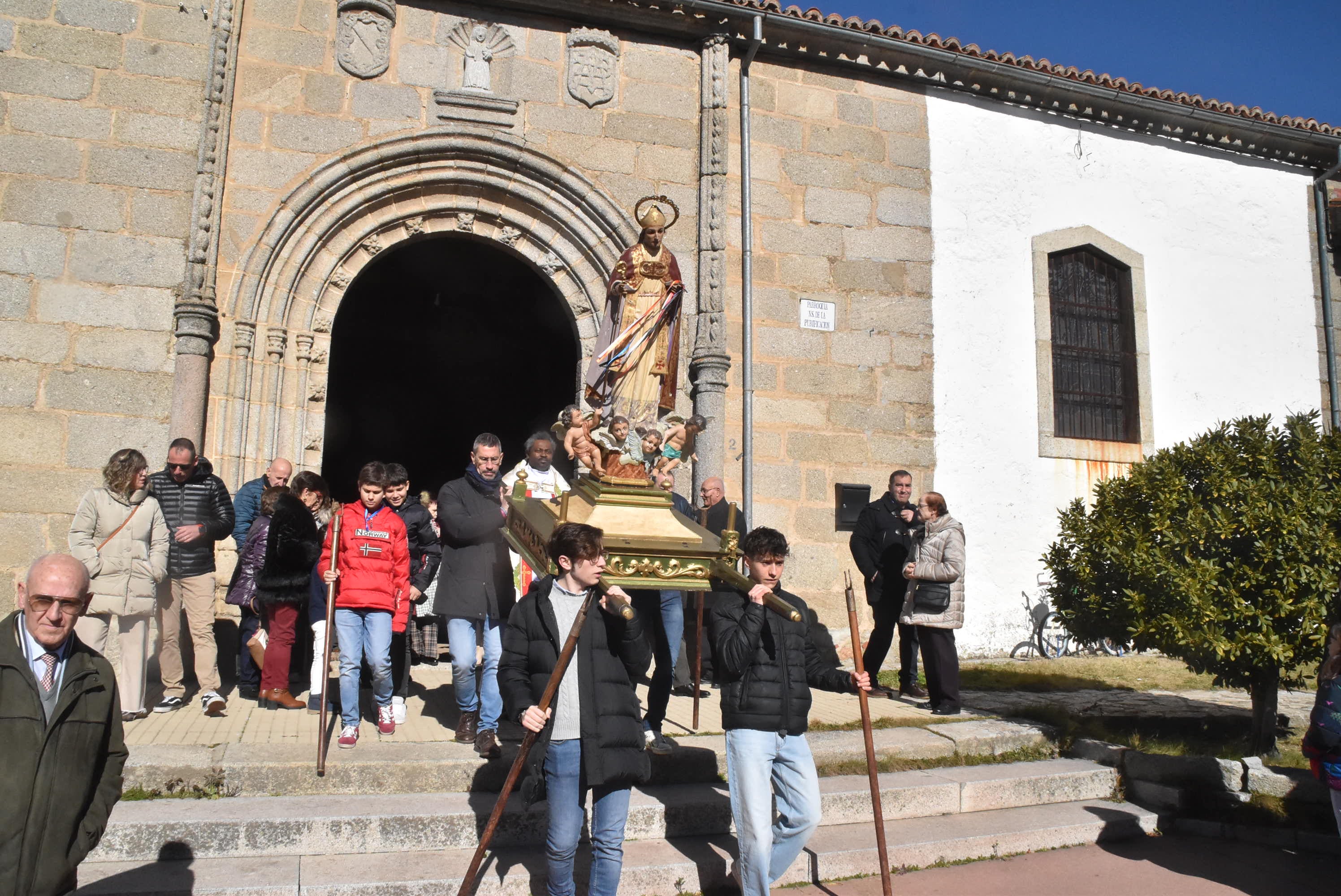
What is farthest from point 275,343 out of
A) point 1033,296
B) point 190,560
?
point 1033,296

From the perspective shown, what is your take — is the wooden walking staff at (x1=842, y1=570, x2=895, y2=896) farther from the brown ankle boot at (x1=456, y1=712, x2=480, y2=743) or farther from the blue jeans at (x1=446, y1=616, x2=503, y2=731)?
the brown ankle boot at (x1=456, y1=712, x2=480, y2=743)

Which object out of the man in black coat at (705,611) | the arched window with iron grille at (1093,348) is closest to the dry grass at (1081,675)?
the man in black coat at (705,611)

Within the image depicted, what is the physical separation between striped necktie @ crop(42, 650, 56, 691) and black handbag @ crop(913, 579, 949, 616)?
5.48 m

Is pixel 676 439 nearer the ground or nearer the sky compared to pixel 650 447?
nearer the sky

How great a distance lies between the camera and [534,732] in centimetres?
358

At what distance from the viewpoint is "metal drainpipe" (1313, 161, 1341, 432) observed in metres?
11.6

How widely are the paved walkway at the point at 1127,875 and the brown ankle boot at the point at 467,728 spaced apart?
190 centimetres

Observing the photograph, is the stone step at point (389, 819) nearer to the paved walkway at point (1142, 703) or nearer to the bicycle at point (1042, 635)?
the paved walkway at point (1142, 703)

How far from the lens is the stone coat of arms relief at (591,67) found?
9.25m

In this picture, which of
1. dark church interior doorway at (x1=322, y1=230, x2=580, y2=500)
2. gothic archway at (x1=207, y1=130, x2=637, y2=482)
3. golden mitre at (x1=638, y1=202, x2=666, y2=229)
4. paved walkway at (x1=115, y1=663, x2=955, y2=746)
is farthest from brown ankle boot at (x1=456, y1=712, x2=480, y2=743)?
dark church interior doorway at (x1=322, y1=230, x2=580, y2=500)

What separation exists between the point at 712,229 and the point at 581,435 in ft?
16.0

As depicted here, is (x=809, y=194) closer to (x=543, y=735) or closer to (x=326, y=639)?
(x=326, y=639)

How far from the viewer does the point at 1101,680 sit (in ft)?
29.3

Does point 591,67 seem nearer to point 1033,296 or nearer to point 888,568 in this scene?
point 1033,296
